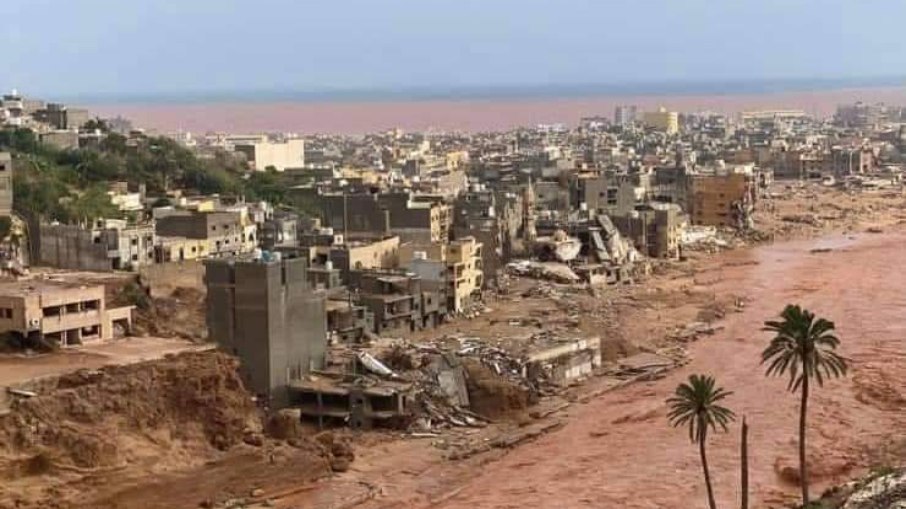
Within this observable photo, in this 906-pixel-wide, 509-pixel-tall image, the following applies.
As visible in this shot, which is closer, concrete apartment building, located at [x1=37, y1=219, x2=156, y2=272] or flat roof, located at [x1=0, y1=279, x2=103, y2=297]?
flat roof, located at [x1=0, y1=279, x2=103, y2=297]

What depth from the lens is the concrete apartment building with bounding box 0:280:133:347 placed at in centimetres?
2688

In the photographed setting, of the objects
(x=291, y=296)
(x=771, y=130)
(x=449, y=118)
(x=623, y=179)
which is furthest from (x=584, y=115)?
(x=291, y=296)

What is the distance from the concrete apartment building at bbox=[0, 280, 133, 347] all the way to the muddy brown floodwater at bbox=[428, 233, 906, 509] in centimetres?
885

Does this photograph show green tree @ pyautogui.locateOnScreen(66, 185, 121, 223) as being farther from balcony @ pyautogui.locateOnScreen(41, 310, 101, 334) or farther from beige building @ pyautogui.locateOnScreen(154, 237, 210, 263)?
balcony @ pyautogui.locateOnScreen(41, 310, 101, 334)

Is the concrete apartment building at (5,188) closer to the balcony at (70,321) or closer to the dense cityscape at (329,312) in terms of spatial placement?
the dense cityscape at (329,312)

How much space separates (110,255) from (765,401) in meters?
16.9

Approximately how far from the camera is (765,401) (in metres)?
28.8

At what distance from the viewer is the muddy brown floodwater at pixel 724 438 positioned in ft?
75.9

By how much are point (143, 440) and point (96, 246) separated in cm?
1278

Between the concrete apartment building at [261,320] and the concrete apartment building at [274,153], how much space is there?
40.6m

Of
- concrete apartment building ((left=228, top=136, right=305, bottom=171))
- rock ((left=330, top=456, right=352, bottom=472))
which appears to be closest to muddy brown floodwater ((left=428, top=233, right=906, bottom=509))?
rock ((left=330, top=456, right=352, bottom=472))

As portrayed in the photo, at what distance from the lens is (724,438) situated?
85.1 feet

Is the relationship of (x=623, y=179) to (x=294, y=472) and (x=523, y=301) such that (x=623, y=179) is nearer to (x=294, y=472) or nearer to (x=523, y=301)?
(x=523, y=301)

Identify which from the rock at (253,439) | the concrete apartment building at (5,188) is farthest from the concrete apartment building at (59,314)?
the concrete apartment building at (5,188)
